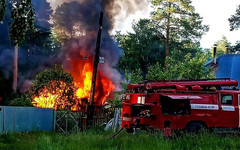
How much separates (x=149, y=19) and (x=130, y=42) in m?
3.82

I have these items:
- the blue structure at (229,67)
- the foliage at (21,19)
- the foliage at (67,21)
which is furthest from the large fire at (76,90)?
the foliage at (21,19)

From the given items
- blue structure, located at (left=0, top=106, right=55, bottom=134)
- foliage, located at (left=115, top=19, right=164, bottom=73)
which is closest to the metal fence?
blue structure, located at (left=0, top=106, right=55, bottom=134)

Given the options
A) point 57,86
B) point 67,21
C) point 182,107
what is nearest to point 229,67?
point 57,86

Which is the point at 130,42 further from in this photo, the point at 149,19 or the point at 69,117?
the point at 69,117

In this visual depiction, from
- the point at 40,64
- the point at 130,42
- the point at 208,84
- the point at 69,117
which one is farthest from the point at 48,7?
the point at 208,84

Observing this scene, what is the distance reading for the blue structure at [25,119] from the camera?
54.3 ft

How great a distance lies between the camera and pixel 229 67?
109 feet

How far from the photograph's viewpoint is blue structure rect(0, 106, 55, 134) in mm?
16547

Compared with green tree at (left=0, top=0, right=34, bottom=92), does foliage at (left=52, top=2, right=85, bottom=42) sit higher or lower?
higher

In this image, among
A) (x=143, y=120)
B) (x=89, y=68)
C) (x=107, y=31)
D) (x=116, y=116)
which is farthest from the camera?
(x=107, y=31)

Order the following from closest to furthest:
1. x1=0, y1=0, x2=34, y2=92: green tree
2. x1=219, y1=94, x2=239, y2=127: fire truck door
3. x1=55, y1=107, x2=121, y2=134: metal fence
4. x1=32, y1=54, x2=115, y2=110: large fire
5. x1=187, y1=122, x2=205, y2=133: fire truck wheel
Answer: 1. x1=0, y1=0, x2=34, y2=92: green tree
2. x1=187, y1=122, x2=205, y2=133: fire truck wheel
3. x1=219, y1=94, x2=239, y2=127: fire truck door
4. x1=55, y1=107, x2=121, y2=134: metal fence
5. x1=32, y1=54, x2=115, y2=110: large fire

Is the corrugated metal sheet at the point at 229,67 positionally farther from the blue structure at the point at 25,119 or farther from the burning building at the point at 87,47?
the blue structure at the point at 25,119

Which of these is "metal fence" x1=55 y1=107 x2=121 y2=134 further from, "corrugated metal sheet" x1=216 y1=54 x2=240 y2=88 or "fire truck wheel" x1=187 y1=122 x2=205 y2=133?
"corrugated metal sheet" x1=216 y1=54 x2=240 y2=88

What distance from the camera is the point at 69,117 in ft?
70.5
